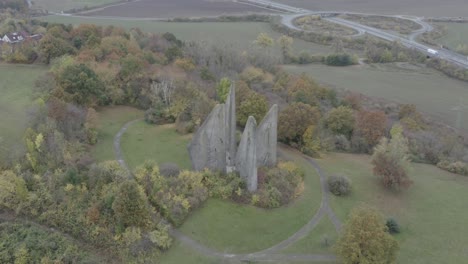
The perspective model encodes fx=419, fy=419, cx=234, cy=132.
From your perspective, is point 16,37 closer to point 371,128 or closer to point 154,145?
point 154,145

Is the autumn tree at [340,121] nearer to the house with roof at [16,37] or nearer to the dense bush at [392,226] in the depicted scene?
the dense bush at [392,226]

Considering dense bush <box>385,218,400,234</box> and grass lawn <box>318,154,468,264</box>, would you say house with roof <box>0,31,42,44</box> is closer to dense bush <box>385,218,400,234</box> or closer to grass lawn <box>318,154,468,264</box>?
grass lawn <box>318,154,468,264</box>

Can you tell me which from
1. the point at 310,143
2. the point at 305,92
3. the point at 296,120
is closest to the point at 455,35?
the point at 305,92

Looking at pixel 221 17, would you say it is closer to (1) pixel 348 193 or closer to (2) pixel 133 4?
(2) pixel 133 4

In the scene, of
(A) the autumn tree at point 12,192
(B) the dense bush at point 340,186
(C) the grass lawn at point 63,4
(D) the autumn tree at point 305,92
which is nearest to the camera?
(A) the autumn tree at point 12,192

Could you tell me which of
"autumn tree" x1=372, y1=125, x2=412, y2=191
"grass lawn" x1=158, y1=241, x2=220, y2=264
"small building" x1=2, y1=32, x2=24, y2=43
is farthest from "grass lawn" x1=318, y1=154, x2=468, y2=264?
"small building" x1=2, y1=32, x2=24, y2=43

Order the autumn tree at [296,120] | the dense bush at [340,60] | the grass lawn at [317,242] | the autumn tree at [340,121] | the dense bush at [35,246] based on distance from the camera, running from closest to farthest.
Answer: the dense bush at [35,246] → the grass lawn at [317,242] → the autumn tree at [296,120] → the autumn tree at [340,121] → the dense bush at [340,60]

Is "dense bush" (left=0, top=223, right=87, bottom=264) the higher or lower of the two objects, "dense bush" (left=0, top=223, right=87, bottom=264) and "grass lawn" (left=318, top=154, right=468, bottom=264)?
the higher

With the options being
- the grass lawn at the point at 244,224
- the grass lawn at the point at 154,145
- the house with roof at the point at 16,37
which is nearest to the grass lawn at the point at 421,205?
the grass lawn at the point at 244,224
